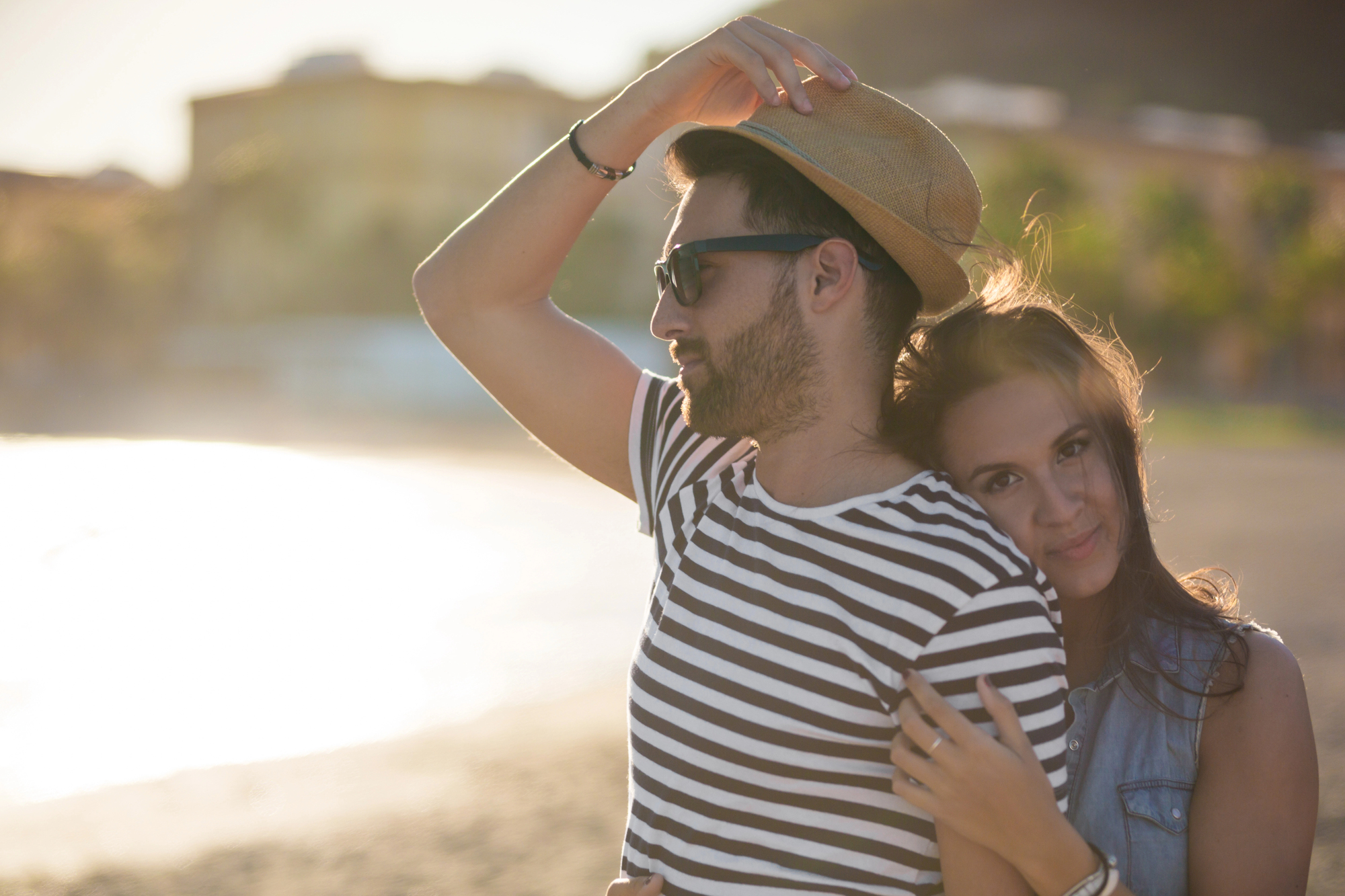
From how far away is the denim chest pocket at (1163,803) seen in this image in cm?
195

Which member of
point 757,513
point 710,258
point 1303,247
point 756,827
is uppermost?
point 1303,247

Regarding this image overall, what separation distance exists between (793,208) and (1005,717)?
824mm

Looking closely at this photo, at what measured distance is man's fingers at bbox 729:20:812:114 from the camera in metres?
1.92

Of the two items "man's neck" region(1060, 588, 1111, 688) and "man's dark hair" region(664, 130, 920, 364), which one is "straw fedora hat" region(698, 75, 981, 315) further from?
"man's neck" region(1060, 588, 1111, 688)

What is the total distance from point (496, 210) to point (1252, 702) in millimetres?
1547

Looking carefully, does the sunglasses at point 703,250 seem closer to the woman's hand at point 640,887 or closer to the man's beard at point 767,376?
the man's beard at point 767,376

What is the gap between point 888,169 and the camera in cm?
189

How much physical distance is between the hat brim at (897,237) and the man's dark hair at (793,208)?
0.06 ft

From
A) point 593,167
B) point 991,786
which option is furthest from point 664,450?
point 991,786

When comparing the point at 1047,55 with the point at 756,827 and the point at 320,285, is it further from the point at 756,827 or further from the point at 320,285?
the point at 756,827

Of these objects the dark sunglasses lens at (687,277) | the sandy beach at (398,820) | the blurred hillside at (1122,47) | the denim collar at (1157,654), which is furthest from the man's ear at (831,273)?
the blurred hillside at (1122,47)

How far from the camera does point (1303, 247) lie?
35312 millimetres

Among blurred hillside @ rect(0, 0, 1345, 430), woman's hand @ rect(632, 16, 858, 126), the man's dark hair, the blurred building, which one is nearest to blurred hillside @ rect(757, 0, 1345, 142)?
blurred hillside @ rect(0, 0, 1345, 430)

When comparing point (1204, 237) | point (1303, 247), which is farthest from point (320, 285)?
point (1303, 247)
